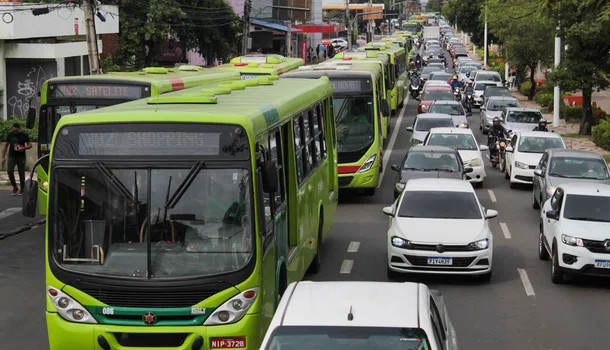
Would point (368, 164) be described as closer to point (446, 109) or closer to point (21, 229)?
point (21, 229)

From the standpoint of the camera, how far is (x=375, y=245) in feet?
63.8

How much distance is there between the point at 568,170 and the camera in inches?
892

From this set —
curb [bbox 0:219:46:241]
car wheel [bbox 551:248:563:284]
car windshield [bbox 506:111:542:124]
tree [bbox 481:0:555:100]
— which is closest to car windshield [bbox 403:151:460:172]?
car wheel [bbox 551:248:563:284]

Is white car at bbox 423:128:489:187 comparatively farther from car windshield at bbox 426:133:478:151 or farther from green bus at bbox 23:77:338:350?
green bus at bbox 23:77:338:350

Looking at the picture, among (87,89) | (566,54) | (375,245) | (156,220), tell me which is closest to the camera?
(156,220)

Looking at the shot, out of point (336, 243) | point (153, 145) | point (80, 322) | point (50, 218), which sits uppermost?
point (153, 145)

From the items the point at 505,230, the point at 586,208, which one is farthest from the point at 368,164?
the point at 586,208

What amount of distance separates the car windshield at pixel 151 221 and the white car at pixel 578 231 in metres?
7.50

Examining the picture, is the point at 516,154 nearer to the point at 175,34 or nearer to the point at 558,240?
the point at 558,240

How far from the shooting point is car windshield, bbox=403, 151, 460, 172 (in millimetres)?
23453

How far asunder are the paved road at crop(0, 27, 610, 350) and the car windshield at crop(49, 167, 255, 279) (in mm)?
2682

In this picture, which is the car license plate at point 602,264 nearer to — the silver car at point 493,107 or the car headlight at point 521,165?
the car headlight at point 521,165

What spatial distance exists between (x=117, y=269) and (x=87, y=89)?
865 cm

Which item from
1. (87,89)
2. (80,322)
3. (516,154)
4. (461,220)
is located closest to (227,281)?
(80,322)
